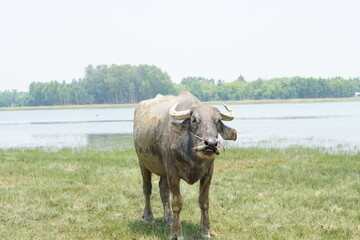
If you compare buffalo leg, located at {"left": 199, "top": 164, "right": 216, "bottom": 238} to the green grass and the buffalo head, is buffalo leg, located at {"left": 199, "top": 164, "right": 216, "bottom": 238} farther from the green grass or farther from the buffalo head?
the buffalo head

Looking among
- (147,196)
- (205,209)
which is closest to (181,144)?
(205,209)

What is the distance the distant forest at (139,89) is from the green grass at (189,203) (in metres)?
133

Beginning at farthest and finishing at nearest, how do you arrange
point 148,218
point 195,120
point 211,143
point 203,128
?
point 148,218 < point 195,120 < point 203,128 < point 211,143

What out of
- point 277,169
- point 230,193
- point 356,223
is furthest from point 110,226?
point 277,169

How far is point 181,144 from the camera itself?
740cm

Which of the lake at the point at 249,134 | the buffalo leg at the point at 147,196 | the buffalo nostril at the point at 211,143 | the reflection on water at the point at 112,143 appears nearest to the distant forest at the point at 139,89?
the lake at the point at 249,134

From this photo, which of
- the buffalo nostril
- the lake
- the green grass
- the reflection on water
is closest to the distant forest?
the lake

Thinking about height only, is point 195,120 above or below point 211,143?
above

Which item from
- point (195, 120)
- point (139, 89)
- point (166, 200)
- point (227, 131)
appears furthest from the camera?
point (139, 89)

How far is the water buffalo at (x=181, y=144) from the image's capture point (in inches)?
276

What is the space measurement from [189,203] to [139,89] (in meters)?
142

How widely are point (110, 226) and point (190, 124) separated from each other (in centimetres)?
291

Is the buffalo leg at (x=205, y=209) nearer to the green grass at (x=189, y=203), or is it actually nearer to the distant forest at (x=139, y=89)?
the green grass at (x=189, y=203)

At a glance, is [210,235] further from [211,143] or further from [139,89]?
[139,89]
